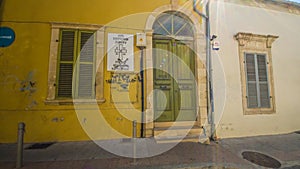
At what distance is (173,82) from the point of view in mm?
4848

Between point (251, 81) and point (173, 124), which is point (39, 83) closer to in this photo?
point (173, 124)

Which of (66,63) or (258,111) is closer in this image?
(66,63)

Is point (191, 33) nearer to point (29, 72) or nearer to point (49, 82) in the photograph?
point (49, 82)

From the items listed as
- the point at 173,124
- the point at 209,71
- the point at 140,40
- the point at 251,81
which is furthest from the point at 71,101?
the point at 251,81

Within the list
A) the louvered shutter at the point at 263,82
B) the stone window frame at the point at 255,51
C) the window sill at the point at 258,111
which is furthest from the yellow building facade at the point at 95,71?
the louvered shutter at the point at 263,82

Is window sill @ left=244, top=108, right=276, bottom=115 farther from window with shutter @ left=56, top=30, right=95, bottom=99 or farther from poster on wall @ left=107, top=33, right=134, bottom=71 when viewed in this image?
window with shutter @ left=56, top=30, right=95, bottom=99

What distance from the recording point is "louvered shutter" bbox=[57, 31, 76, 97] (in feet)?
14.1

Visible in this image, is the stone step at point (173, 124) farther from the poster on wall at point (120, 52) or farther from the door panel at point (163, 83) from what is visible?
the poster on wall at point (120, 52)

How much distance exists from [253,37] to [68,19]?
225 inches

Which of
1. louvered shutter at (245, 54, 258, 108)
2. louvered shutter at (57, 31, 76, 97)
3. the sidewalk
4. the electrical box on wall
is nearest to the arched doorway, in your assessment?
the electrical box on wall

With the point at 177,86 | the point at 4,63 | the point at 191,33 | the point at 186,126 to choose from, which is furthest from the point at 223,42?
the point at 4,63

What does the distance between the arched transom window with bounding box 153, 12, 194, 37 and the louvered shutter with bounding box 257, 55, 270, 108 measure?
2464 millimetres

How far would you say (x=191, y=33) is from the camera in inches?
202

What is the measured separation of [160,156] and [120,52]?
2921mm
